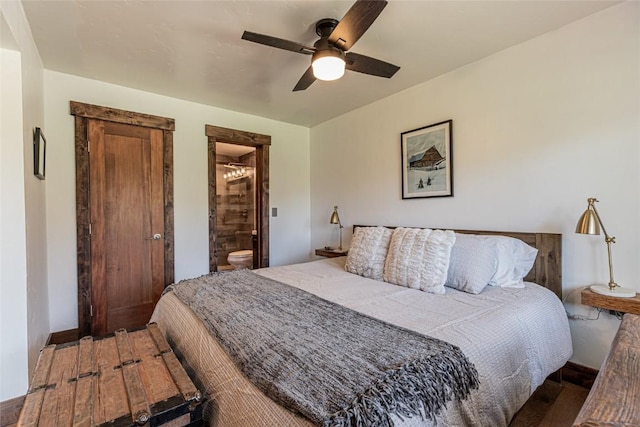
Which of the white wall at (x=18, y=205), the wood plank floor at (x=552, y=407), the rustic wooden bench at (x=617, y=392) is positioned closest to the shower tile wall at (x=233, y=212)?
the white wall at (x=18, y=205)

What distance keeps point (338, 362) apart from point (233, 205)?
5492 millimetres

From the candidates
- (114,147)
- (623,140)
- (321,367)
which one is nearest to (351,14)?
(321,367)

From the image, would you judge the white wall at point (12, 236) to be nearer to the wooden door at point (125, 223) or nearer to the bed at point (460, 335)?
the bed at point (460, 335)

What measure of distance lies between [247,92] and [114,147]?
1.45 meters

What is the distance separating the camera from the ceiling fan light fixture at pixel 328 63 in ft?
5.84

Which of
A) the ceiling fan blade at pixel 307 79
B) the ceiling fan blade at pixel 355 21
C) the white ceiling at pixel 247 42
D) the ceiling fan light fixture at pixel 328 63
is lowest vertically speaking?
the ceiling fan light fixture at pixel 328 63

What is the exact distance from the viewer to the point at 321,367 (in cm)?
97

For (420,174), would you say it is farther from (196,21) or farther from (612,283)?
(196,21)

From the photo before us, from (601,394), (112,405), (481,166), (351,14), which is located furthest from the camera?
(481,166)

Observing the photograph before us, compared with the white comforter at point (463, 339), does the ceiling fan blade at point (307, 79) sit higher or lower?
higher

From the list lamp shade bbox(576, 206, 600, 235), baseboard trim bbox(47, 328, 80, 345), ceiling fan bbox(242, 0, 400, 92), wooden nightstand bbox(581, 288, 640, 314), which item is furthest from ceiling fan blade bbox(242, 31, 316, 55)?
baseboard trim bbox(47, 328, 80, 345)

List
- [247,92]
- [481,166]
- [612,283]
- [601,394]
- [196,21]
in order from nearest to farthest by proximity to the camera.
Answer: [601,394], [612,283], [196,21], [481,166], [247,92]

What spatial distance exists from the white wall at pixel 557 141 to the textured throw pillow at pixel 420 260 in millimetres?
712

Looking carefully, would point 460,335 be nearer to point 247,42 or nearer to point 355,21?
point 355,21
